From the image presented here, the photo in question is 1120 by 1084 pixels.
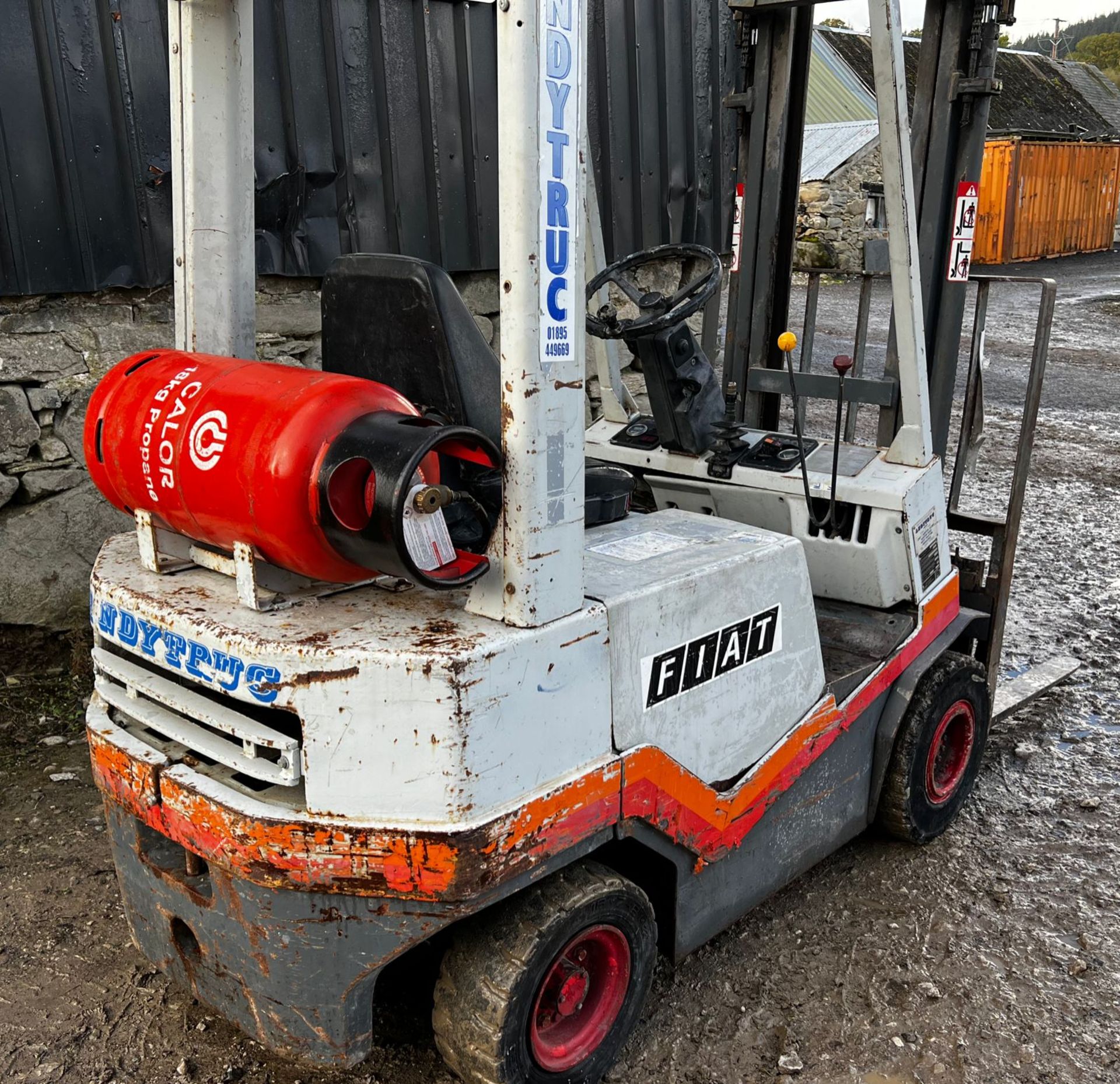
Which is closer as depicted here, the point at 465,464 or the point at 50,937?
the point at 465,464

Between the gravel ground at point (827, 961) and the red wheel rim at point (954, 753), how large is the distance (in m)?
0.17

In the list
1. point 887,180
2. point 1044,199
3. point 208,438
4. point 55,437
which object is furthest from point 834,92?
point 208,438

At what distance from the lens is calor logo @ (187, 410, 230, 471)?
2.19 meters

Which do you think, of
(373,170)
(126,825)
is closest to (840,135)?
(373,170)

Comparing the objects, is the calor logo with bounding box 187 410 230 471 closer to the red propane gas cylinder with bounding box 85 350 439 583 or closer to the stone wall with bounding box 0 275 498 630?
the red propane gas cylinder with bounding box 85 350 439 583

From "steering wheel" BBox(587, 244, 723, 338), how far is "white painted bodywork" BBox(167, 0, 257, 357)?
1055 millimetres

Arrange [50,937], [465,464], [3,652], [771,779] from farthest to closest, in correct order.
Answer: [3,652], [50,937], [771,779], [465,464]

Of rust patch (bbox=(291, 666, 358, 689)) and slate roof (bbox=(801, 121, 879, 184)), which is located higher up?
slate roof (bbox=(801, 121, 879, 184))

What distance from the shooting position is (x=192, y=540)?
8.58 ft

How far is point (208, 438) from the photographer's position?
87.2 inches

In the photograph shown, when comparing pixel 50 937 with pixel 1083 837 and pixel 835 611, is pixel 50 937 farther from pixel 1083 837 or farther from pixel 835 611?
pixel 1083 837

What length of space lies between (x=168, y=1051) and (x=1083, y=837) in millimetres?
2916

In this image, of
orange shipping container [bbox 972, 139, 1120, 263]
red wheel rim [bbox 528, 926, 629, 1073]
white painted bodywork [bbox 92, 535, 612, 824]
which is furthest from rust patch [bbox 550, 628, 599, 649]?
orange shipping container [bbox 972, 139, 1120, 263]

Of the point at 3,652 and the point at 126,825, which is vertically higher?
the point at 126,825
